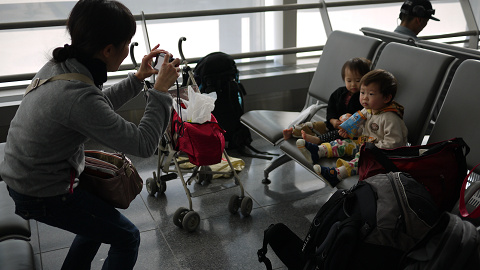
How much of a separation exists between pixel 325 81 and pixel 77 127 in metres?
2.47

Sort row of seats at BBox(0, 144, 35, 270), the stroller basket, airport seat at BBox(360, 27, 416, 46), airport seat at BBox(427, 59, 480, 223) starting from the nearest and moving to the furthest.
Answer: row of seats at BBox(0, 144, 35, 270) → airport seat at BBox(427, 59, 480, 223) → the stroller basket → airport seat at BBox(360, 27, 416, 46)

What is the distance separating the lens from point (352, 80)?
136 inches

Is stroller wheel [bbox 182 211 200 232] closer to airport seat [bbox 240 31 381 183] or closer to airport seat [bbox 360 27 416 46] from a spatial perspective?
airport seat [bbox 240 31 381 183]

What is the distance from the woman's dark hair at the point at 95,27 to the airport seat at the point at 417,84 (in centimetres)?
156

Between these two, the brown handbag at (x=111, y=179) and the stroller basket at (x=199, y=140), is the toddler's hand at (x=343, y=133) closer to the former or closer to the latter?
the stroller basket at (x=199, y=140)

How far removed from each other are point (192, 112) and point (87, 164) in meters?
1.13

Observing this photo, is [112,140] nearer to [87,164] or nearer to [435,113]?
[87,164]

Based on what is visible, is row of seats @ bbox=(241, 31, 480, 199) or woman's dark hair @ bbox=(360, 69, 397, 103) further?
woman's dark hair @ bbox=(360, 69, 397, 103)

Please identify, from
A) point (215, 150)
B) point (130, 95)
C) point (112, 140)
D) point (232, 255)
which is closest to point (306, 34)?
point (215, 150)

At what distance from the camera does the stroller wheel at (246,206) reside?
11.4 ft

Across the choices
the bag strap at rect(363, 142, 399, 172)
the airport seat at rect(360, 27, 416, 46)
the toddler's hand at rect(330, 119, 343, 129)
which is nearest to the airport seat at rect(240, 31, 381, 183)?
the toddler's hand at rect(330, 119, 343, 129)

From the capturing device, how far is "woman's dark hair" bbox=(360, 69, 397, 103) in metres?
3.08

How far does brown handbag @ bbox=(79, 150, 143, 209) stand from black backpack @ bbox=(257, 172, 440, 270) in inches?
33.6

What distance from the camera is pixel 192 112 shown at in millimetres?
3303
